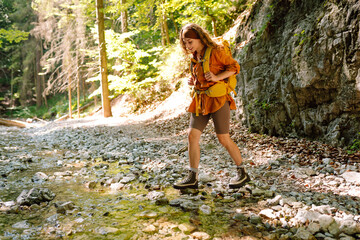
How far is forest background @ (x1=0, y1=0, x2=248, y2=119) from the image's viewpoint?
488 inches

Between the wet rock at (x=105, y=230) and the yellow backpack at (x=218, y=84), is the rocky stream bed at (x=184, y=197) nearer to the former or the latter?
the wet rock at (x=105, y=230)

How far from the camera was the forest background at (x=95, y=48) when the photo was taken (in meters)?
12.4

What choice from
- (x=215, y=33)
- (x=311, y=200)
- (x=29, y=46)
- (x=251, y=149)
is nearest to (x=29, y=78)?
(x=29, y=46)

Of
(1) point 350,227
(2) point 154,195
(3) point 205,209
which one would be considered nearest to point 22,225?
(2) point 154,195

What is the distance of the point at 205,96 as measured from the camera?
3154 millimetres

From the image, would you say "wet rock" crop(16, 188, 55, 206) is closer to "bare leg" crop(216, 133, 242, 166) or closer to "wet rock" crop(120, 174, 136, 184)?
"wet rock" crop(120, 174, 136, 184)

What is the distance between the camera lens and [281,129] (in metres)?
5.85

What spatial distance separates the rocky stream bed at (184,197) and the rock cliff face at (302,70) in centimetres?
52

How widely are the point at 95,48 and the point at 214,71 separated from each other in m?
17.1

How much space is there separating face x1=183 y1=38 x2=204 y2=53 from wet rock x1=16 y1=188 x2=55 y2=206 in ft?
8.41

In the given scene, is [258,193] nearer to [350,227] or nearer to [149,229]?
[350,227]

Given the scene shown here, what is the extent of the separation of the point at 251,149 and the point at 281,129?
102 cm

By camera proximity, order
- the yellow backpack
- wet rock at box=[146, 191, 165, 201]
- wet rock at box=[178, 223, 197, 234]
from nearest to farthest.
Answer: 1. wet rock at box=[178, 223, 197, 234]
2. the yellow backpack
3. wet rock at box=[146, 191, 165, 201]

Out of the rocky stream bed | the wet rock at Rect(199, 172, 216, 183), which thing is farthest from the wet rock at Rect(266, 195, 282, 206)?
the wet rock at Rect(199, 172, 216, 183)
